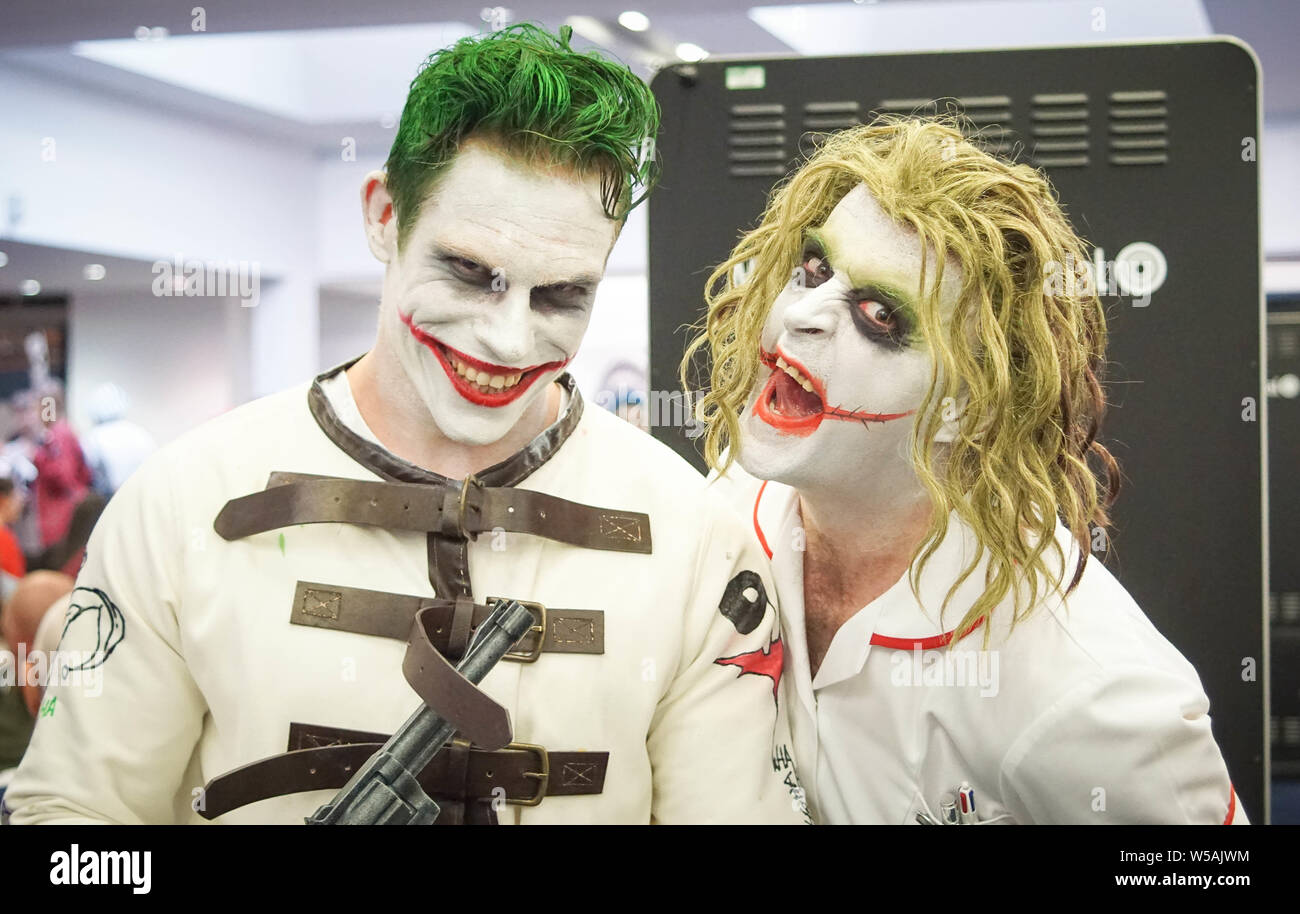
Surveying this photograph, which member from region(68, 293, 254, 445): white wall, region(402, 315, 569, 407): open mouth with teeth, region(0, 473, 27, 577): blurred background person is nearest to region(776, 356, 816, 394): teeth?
region(402, 315, 569, 407): open mouth with teeth

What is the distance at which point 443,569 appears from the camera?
5.10ft

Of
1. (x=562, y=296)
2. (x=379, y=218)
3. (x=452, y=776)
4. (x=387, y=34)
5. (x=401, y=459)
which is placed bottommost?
(x=452, y=776)

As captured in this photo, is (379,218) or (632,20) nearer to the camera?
(379,218)

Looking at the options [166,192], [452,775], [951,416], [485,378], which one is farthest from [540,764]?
[166,192]

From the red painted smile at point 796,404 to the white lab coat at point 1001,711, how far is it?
0.18 m

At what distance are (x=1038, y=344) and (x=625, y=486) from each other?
→ 623mm

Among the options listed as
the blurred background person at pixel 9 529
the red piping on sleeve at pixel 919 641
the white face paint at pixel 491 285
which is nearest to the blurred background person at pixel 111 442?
the blurred background person at pixel 9 529

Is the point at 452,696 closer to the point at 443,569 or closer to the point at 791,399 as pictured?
the point at 443,569

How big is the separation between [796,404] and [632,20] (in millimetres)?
662

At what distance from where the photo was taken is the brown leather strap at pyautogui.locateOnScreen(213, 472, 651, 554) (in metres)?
1.54

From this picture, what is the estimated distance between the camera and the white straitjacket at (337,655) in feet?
4.98

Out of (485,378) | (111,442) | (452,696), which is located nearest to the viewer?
(452,696)
